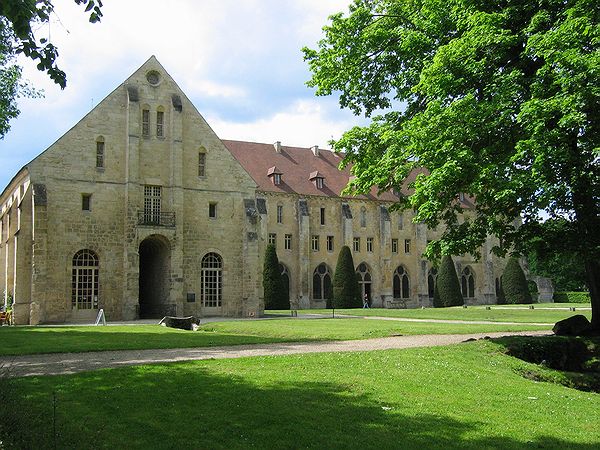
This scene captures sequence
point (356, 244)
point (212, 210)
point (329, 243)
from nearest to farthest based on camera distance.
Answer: point (212, 210) < point (329, 243) < point (356, 244)

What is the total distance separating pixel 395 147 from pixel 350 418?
1066 cm

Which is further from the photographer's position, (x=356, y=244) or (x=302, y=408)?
(x=356, y=244)

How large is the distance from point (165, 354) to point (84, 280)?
20.1 metres

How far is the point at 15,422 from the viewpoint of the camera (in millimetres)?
6469

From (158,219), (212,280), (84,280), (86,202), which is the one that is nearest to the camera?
(84,280)

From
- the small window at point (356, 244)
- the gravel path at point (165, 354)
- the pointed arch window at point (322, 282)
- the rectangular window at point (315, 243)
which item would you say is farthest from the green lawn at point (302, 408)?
the small window at point (356, 244)

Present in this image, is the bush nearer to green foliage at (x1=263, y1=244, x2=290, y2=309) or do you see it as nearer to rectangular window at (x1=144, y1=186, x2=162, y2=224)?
green foliage at (x1=263, y1=244, x2=290, y2=309)

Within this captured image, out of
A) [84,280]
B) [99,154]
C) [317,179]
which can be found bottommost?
[84,280]

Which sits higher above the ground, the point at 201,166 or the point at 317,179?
the point at 317,179

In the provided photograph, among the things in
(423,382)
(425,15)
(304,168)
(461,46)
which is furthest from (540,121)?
(304,168)

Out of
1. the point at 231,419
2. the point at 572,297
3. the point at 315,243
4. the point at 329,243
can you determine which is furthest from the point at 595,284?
the point at 572,297

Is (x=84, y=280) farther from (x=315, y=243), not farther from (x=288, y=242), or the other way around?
(x=315, y=243)

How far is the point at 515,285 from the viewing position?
58438 millimetres

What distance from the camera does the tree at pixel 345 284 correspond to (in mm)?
51125
